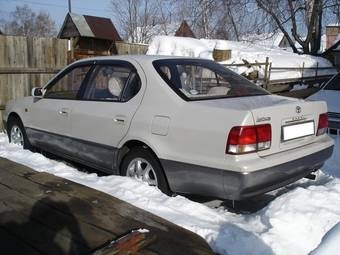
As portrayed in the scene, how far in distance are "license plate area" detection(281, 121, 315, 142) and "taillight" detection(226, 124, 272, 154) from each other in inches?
12.7

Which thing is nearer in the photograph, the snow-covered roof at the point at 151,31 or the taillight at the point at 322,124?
the taillight at the point at 322,124

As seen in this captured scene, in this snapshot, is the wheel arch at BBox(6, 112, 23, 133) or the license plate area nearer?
the license plate area

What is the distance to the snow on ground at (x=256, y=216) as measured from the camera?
363 cm

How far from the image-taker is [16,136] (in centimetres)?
705

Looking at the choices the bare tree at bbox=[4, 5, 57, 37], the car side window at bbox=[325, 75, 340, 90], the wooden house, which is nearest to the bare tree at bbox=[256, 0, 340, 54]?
the wooden house

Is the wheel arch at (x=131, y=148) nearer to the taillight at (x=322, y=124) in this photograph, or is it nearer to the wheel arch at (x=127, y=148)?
the wheel arch at (x=127, y=148)

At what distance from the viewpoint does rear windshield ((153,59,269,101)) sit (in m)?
4.70

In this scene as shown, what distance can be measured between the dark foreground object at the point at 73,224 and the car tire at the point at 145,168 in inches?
16.7

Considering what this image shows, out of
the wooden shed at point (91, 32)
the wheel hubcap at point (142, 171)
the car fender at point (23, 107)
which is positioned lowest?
the wheel hubcap at point (142, 171)

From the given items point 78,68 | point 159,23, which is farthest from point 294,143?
point 159,23

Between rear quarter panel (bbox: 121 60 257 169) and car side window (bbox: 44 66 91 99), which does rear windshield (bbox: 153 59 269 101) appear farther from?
car side window (bbox: 44 66 91 99)

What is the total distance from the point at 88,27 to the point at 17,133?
2150 cm

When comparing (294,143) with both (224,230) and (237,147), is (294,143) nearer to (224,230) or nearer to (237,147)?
(237,147)

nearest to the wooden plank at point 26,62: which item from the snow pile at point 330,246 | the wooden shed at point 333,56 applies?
the snow pile at point 330,246
